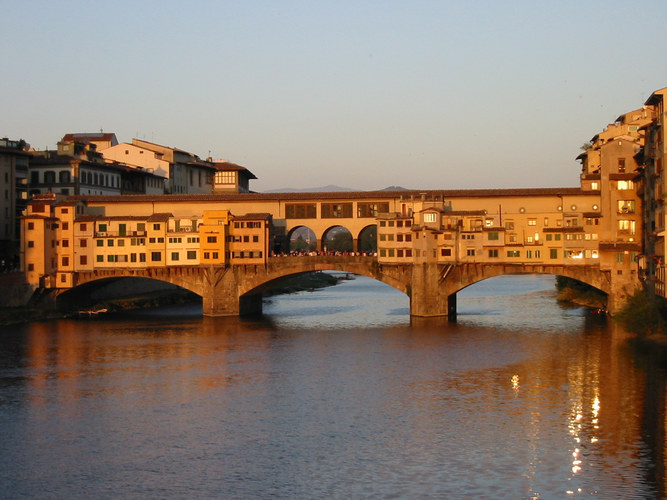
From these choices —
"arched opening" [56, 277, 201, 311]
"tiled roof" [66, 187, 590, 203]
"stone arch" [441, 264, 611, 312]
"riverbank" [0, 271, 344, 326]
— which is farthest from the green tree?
"arched opening" [56, 277, 201, 311]

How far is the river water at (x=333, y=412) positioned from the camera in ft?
94.2

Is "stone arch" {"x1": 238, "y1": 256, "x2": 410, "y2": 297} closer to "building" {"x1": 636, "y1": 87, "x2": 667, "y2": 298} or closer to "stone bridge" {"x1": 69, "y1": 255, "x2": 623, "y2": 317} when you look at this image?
"stone bridge" {"x1": 69, "y1": 255, "x2": 623, "y2": 317}

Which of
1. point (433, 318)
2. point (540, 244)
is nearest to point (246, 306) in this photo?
point (433, 318)

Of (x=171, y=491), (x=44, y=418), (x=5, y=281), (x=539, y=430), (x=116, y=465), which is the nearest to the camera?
(x=171, y=491)

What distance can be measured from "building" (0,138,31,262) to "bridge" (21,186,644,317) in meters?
8.04

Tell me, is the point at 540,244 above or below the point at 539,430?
above

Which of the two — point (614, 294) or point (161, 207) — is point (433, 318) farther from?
point (161, 207)

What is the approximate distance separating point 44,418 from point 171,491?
422 inches

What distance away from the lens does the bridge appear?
211 feet

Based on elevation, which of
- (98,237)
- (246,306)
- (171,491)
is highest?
(98,237)

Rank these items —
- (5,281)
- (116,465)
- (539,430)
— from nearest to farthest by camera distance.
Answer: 1. (116,465)
2. (539,430)
3. (5,281)

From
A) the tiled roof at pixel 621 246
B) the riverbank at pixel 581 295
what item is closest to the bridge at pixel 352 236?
the tiled roof at pixel 621 246

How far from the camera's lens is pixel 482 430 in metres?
34.2

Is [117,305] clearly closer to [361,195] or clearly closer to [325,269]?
[325,269]
